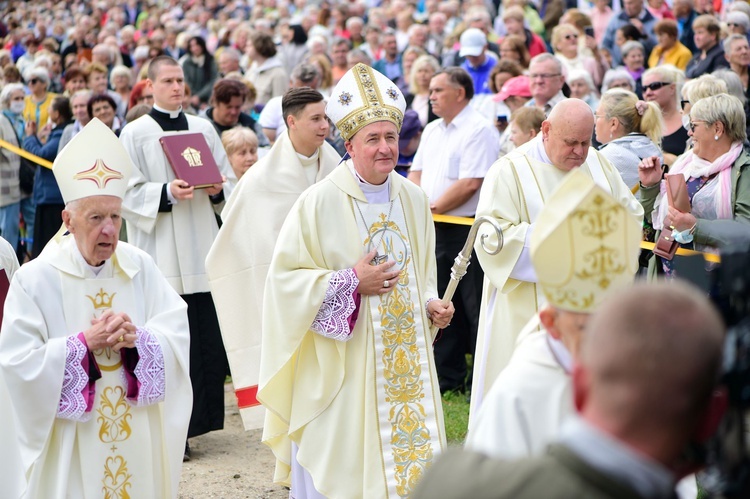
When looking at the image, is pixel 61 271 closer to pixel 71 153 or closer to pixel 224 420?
pixel 71 153

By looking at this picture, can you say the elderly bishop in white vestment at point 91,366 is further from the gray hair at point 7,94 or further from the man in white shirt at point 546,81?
the gray hair at point 7,94

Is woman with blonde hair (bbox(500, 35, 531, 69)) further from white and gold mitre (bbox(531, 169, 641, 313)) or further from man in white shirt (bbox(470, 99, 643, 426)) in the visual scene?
Answer: white and gold mitre (bbox(531, 169, 641, 313))

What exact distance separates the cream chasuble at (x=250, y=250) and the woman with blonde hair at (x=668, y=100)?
2.87 meters

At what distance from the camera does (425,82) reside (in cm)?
1065

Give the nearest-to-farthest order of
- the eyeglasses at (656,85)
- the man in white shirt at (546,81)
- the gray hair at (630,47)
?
the eyeglasses at (656,85)
the man in white shirt at (546,81)
the gray hair at (630,47)

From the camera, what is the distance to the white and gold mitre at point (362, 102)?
5246 millimetres

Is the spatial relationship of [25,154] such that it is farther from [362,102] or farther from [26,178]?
[362,102]

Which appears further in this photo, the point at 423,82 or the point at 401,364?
the point at 423,82

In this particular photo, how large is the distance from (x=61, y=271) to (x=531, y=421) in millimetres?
2513

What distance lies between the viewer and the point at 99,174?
15.7 ft

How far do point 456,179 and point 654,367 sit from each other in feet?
20.1

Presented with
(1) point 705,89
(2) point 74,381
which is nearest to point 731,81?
(1) point 705,89

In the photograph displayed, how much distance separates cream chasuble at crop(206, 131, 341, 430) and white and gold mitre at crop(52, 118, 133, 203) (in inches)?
64.7

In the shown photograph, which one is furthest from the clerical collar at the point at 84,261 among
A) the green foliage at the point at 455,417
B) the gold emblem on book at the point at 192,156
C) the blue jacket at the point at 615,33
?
the blue jacket at the point at 615,33
